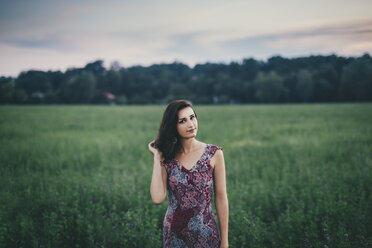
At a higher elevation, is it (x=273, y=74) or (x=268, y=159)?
(x=273, y=74)

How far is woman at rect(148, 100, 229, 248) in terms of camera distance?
1916mm

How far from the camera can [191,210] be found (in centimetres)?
193

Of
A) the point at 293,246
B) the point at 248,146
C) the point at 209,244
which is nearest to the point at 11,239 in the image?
the point at 209,244

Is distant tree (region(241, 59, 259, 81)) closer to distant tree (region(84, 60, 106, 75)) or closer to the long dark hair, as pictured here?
distant tree (region(84, 60, 106, 75))

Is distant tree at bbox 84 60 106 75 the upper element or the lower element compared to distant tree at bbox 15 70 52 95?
upper

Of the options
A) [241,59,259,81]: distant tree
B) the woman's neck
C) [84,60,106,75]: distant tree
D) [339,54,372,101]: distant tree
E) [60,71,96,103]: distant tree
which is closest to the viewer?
the woman's neck

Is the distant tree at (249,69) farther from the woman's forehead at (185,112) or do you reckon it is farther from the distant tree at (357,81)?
the woman's forehead at (185,112)

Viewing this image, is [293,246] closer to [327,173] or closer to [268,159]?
[327,173]

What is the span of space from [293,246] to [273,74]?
74.4 m

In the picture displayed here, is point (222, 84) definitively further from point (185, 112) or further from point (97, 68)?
point (185, 112)

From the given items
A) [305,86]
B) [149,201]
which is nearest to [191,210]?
[149,201]

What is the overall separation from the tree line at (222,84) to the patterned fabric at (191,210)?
5864 centimetres

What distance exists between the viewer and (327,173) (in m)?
5.62

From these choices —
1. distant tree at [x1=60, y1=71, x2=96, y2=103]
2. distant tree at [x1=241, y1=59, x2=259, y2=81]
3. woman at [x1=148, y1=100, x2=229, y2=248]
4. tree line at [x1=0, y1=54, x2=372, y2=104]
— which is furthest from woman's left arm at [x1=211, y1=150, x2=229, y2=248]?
distant tree at [x1=241, y1=59, x2=259, y2=81]
